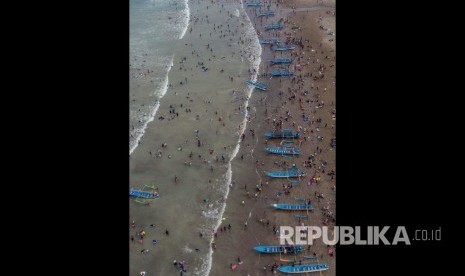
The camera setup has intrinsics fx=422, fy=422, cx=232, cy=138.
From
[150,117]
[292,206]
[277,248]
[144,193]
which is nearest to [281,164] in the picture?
[292,206]

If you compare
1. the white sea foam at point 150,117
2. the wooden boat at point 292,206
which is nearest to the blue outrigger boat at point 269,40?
the white sea foam at point 150,117

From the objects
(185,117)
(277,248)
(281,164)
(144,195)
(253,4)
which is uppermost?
(253,4)

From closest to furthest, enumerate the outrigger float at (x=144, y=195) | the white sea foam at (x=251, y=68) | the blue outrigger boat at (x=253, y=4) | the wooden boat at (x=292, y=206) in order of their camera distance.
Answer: the white sea foam at (x=251, y=68) → the wooden boat at (x=292, y=206) → the outrigger float at (x=144, y=195) → the blue outrigger boat at (x=253, y=4)

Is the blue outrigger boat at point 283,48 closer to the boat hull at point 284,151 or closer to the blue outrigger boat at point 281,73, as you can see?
the blue outrigger boat at point 281,73

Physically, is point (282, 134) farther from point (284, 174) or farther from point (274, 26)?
point (274, 26)

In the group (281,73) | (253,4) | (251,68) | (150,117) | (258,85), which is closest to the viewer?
(150,117)

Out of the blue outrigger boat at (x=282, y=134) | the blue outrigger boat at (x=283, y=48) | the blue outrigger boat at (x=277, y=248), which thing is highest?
the blue outrigger boat at (x=283, y=48)

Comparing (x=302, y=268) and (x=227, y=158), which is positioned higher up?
(x=227, y=158)
